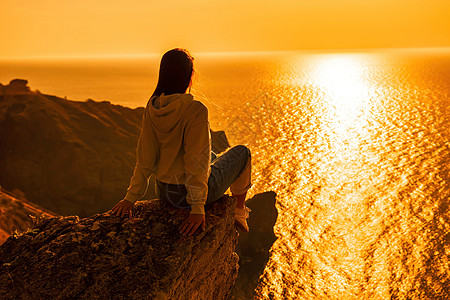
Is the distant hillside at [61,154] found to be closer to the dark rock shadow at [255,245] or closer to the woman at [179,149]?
the dark rock shadow at [255,245]

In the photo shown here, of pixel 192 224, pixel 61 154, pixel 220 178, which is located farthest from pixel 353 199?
pixel 192 224

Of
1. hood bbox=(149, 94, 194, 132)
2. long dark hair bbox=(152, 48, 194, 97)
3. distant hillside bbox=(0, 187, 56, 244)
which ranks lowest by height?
distant hillside bbox=(0, 187, 56, 244)

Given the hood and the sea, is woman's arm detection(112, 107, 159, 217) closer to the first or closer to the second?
the hood

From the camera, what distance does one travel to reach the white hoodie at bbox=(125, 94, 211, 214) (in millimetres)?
4754

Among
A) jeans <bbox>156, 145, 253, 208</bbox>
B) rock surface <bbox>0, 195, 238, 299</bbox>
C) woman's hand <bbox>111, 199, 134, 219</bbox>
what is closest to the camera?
rock surface <bbox>0, 195, 238, 299</bbox>

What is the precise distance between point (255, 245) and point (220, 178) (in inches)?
1122

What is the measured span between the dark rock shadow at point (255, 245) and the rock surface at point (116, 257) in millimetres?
24217

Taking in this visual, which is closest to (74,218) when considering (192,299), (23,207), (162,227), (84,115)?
(162,227)

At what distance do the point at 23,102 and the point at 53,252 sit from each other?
5057 cm

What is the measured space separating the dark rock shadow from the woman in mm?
25005

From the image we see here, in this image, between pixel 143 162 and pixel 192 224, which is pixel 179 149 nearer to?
pixel 143 162

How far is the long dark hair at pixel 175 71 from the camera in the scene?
476 cm

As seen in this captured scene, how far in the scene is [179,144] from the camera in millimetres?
5008

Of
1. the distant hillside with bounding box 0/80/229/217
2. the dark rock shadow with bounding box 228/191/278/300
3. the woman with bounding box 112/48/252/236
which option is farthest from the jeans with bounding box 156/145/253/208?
the distant hillside with bounding box 0/80/229/217
